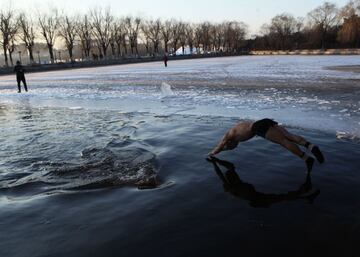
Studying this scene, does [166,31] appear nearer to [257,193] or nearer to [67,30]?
[67,30]

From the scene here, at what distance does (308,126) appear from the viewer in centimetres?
991

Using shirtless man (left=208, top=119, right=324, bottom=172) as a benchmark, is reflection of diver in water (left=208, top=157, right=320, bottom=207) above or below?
below

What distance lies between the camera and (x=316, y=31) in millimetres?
90375

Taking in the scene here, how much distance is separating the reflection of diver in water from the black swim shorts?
86 cm

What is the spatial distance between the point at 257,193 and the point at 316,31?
9327 centimetres

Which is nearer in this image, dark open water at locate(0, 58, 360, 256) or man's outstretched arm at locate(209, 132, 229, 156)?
dark open water at locate(0, 58, 360, 256)

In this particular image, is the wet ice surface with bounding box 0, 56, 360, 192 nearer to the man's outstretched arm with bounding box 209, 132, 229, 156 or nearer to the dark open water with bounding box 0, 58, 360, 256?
the dark open water with bounding box 0, 58, 360, 256

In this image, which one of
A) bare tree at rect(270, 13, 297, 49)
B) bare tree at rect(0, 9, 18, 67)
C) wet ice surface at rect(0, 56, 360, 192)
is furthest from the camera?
bare tree at rect(270, 13, 297, 49)

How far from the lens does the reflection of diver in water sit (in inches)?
216

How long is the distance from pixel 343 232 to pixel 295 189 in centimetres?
135

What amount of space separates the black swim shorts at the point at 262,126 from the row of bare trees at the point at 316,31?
3076 inches

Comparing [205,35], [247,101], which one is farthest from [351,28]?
[247,101]

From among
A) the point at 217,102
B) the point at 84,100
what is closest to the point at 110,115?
the point at 217,102

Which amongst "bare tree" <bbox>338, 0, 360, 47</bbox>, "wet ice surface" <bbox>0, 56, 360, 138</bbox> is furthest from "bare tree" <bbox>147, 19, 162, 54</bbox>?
"wet ice surface" <bbox>0, 56, 360, 138</bbox>
